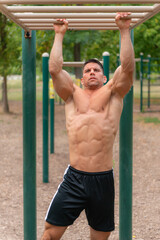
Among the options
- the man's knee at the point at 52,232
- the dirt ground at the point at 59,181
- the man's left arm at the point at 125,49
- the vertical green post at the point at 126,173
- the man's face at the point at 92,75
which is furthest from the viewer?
the dirt ground at the point at 59,181

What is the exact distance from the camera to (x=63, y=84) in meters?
2.58

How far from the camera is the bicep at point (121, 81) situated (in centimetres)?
246

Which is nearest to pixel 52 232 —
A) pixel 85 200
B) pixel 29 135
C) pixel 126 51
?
pixel 85 200

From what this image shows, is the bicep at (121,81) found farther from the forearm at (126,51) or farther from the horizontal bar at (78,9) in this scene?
the horizontal bar at (78,9)

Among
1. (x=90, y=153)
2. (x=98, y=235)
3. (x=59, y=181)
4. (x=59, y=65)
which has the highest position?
(x=59, y=65)

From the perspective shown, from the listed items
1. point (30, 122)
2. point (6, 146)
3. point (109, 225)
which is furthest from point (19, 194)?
point (6, 146)

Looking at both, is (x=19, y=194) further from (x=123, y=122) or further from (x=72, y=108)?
(x=72, y=108)

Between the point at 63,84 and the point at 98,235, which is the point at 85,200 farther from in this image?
the point at 63,84

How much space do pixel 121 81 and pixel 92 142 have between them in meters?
0.45

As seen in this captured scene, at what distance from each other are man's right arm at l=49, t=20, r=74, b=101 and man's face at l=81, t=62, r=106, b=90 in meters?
0.13

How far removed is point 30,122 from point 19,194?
2.18m

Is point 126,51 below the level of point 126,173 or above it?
above

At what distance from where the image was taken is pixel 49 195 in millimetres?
4914

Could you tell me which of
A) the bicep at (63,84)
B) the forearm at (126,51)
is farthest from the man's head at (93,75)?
the forearm at (126,51)
